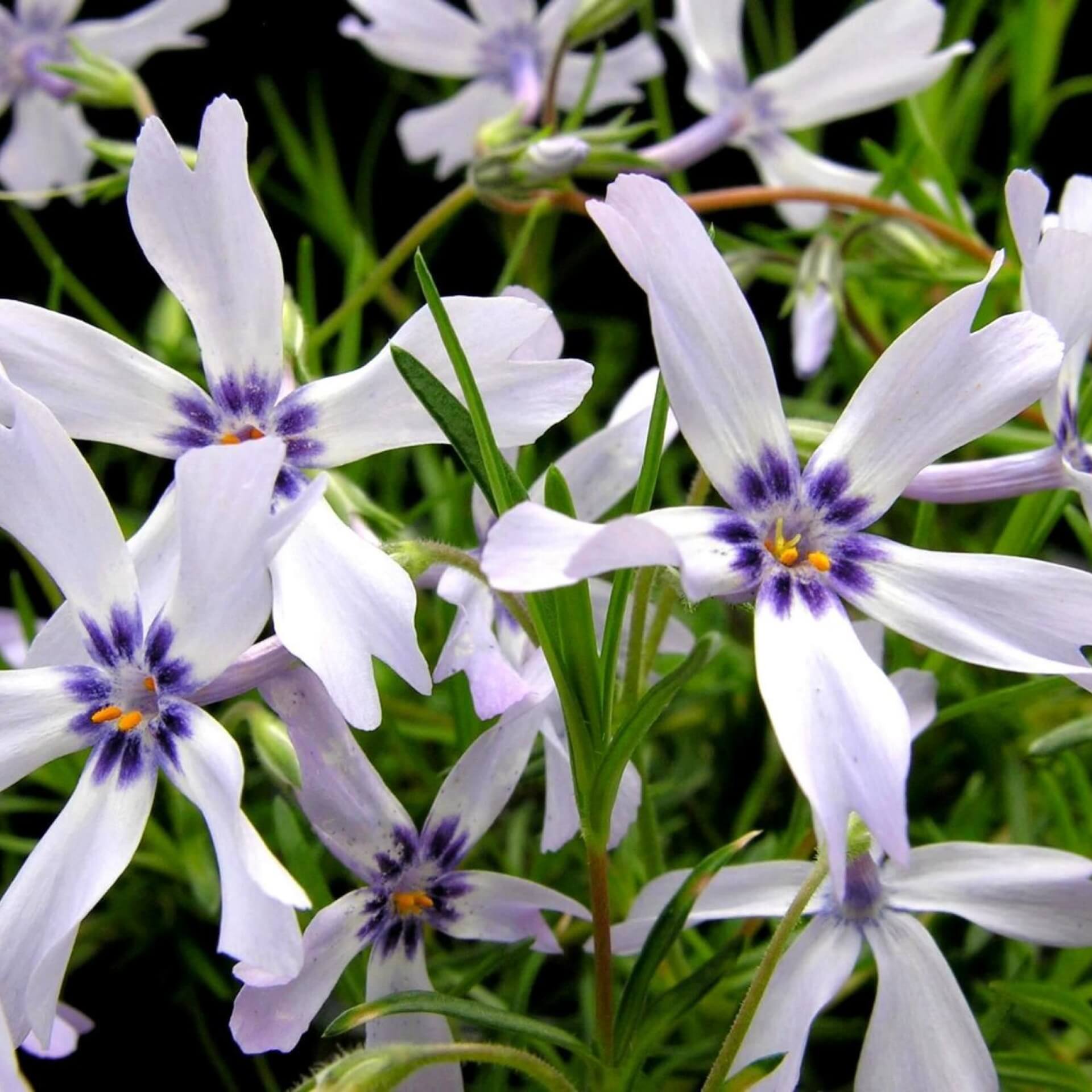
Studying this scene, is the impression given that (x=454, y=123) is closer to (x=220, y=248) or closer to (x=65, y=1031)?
→ (x=220, y=248)

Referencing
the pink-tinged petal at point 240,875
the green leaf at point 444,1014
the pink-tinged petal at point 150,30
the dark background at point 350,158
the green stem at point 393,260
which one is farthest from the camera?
the dark background at point 350,158

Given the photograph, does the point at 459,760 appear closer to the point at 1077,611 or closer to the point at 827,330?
the point at 1077,611

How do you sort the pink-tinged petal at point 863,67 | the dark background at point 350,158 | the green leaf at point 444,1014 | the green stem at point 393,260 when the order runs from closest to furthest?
A: 1. the green leaf at point 444,1014
2. the green stem at point 393,260
3. the pink-tinged petal at point 863,67
4. the dark background at point 350,158

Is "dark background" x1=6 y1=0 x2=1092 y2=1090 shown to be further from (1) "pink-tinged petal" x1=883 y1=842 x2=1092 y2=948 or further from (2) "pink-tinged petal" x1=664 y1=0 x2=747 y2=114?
(1) "pink-tinged petal" x1=883 y1=842 x2=1092 y2=948

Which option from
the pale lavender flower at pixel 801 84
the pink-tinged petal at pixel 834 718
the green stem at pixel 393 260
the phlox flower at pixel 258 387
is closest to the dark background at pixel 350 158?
the pale lavender flower at pixel 801 84

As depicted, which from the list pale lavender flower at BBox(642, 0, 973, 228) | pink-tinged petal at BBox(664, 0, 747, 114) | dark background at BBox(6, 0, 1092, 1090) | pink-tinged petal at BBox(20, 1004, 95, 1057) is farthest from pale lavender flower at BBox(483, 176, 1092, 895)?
dark background at BBox(6, 0, 1092, 1090)

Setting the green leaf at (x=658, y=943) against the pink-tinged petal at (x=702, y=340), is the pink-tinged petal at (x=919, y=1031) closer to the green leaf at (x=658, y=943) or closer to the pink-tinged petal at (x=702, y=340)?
the green leaf at (x=658, y=943)

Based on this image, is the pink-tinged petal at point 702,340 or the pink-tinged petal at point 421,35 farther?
the pink-tinged petal at point 421,35
